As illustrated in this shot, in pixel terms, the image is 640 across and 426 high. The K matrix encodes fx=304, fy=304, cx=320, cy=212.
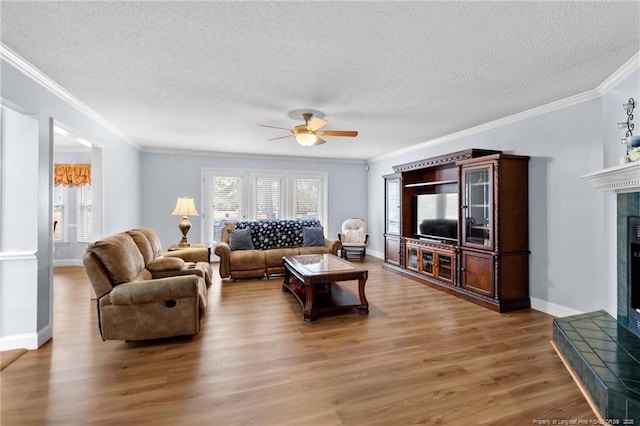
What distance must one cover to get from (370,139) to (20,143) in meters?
4.57

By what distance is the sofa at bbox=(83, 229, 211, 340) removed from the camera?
264 cm

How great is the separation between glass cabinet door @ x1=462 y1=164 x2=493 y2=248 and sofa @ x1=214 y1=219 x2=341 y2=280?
7.58 feet

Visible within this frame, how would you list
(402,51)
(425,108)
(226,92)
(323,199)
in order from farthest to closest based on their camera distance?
(323,199)
(425,108)
(226,92)
(402,51)

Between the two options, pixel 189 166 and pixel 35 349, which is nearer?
pixel 35 349

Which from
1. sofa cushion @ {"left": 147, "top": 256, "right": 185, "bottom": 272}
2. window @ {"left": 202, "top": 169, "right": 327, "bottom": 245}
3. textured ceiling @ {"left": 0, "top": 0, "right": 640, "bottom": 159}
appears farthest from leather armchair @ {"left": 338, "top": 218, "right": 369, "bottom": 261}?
sofa cushion @ {"left": 147, "top": 256, "right": 185, "bottom": 272}

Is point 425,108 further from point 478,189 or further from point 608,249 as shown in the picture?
point 608,249

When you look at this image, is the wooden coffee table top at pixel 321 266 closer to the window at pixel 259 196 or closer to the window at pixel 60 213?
the window at pixel 259 196

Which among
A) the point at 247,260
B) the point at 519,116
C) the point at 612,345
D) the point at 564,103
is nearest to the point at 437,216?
the point at 519,116

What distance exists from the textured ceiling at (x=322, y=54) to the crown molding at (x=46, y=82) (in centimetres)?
6

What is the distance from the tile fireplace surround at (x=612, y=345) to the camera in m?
1.68

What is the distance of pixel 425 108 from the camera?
3.76 meters

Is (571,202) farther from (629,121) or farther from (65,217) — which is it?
(65,217)

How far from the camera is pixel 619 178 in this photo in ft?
7.93

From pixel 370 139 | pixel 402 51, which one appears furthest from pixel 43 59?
pixel 370 139
